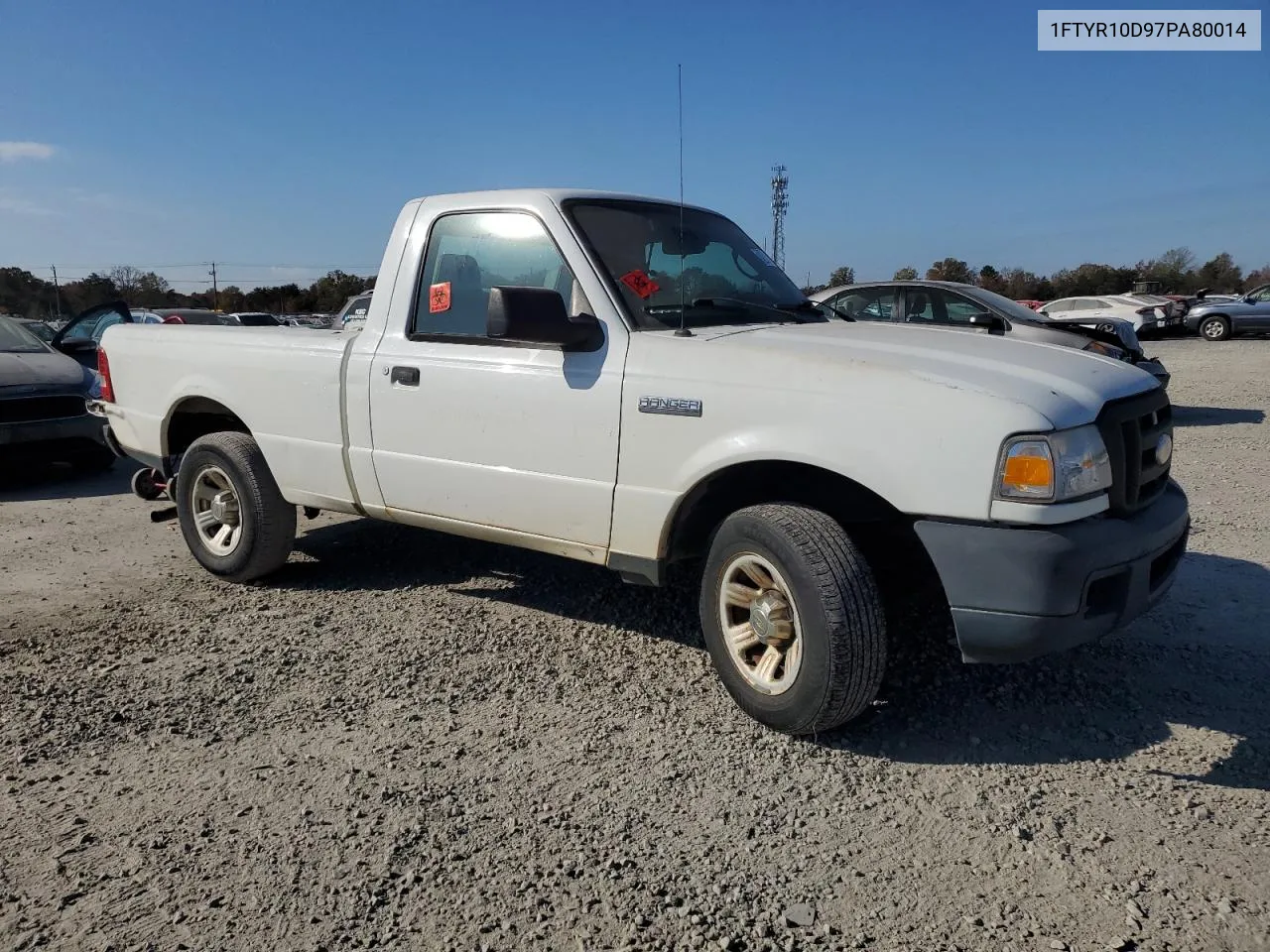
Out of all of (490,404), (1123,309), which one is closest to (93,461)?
(490,404)

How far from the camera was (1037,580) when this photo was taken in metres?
2.85

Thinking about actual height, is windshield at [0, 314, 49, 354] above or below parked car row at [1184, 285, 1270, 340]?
below

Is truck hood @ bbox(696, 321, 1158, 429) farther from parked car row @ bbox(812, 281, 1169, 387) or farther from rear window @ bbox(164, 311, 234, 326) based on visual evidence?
rear window @ bbox(164, 311, 234, 326)

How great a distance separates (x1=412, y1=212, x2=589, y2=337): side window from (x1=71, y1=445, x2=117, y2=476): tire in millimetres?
6107

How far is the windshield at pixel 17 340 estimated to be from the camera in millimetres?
9062

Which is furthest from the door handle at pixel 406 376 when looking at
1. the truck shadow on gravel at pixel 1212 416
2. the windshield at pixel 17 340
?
the truck shadow on gravel at pixel 1212 416

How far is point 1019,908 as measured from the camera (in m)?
2.46

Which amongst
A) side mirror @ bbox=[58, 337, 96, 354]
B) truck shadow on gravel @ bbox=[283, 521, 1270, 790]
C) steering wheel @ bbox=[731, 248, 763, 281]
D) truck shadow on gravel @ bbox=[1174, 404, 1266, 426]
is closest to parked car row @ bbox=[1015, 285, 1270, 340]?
truck shadow on gravel @ bbox=[1174, 404, 1266, 426]

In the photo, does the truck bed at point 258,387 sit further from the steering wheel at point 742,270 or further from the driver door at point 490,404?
the steering wheel at point 742,270

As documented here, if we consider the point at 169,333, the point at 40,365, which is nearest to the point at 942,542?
the point at 169,333

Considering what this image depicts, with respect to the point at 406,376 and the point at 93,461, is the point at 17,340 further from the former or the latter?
the point at 406,376

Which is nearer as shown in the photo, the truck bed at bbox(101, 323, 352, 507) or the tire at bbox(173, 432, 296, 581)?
the truck bed at bbox(101, 323, 352, 507)

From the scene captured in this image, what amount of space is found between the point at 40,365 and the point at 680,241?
23.5 ft

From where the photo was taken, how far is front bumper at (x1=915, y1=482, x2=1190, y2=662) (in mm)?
2854
